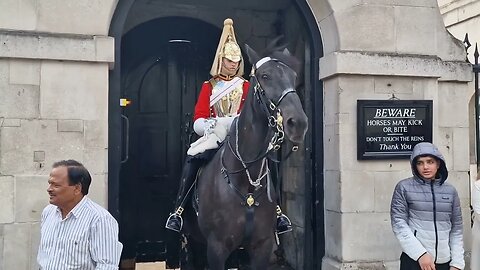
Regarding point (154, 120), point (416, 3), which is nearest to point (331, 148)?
point (416, 3)

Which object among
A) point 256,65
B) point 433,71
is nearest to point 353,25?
point 433,71

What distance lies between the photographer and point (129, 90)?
7691mm

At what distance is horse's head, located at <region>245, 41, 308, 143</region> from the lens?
148 inches

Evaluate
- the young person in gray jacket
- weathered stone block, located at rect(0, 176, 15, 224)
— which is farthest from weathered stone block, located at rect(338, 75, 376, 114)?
weathered stone block, located at rect(0, 176, 15, 224)

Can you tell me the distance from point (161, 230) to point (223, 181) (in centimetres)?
349

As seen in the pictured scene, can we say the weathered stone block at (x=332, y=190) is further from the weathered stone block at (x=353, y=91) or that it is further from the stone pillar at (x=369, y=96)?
the weathered stone block at (x=353, y=91)

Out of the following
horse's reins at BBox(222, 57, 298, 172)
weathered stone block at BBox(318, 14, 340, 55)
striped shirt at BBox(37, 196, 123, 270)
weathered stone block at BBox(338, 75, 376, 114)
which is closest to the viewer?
striped shirt at BBox(37, 196, 123, 270)

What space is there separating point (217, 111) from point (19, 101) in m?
1.86

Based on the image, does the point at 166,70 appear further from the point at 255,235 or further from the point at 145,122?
the point at 255,235

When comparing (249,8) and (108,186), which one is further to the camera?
(249,8)

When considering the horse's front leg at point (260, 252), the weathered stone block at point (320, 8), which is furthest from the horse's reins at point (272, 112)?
the weathered stone block at point (320, 8)

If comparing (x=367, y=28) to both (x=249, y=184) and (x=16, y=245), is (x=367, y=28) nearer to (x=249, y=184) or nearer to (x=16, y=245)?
(x=249, y=184)

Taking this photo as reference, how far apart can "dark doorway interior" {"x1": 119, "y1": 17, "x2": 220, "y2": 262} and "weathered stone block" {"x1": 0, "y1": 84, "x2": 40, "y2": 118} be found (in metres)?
2.68

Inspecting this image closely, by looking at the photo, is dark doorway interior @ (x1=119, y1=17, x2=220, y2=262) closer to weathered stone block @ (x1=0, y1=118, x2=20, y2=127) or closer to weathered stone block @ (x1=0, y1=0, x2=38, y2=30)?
weathered stone block @ (x1=0, y1=0, x2=38, y2=30)
